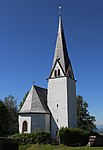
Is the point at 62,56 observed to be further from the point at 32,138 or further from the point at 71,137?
the point at 32,138

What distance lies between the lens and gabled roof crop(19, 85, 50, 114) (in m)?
38.6

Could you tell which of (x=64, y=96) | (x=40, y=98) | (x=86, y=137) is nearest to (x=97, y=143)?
(x=86, y=137)

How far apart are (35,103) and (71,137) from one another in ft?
29.0

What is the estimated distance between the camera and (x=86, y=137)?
36031 millimetres

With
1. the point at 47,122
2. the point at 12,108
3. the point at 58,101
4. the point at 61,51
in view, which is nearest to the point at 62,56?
the point at 61,51

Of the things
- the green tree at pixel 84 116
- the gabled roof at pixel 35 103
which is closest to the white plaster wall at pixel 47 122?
the gabled roof at pixel 35 103

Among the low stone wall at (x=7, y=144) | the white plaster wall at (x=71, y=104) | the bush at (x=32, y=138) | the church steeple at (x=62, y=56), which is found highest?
the church steeple at (x=62, y=56)

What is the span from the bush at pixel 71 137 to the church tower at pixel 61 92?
3635 mm

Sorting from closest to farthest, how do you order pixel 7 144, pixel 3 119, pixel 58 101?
pixel 7 144 → pixel 58 101 → pixel 3 119

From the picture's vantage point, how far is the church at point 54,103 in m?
38.2

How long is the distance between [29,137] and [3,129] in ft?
51.6

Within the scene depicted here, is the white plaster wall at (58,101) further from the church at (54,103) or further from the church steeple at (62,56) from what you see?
the church steeple at (62,56)

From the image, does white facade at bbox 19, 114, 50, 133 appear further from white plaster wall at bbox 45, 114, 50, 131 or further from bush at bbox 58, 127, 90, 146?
bush at bbox 58, 127, 90, 146

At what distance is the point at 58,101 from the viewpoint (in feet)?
131
